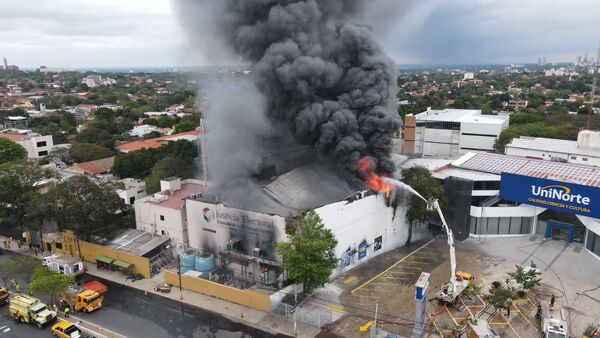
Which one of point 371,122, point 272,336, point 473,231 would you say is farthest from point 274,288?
point 473,231

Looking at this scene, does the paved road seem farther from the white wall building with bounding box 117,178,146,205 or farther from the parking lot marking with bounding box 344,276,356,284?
the white wall building with bounding box 117,178,146,205

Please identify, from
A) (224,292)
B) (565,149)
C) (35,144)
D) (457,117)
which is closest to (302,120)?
(224,292)

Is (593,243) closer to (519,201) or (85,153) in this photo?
(519,201)

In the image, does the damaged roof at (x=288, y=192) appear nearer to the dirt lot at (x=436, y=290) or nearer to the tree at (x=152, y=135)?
the dirt lot at (x=436, y=290)

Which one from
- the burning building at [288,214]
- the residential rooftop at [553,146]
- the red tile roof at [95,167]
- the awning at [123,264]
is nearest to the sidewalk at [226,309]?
the awning at [123,264]

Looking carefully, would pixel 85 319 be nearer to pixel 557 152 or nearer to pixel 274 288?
pixel 274 288

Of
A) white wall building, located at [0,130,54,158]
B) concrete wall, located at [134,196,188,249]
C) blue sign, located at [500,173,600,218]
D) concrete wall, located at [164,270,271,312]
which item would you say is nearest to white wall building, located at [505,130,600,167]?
blue sign, located at [500,173,600,218]

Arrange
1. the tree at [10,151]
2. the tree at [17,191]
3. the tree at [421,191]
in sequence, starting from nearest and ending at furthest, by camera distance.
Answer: the tree at [421,191], the tree at [17,191], the tree at [10,151]
